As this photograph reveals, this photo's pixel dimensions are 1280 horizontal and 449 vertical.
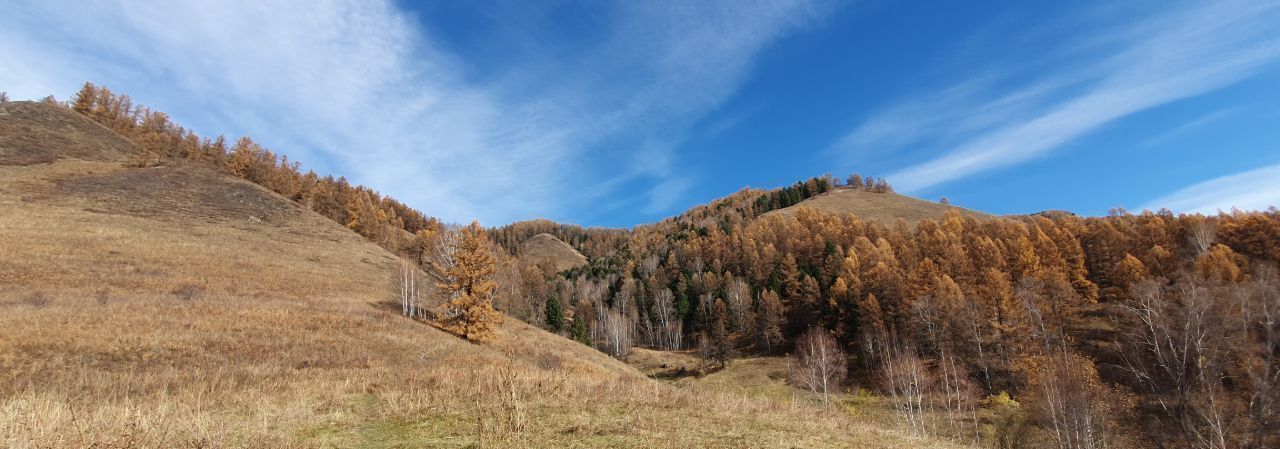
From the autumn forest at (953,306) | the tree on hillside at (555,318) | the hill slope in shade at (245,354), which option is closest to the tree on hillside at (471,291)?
the autumn forest at (953,306)

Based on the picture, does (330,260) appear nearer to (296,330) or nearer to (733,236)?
(296,330)

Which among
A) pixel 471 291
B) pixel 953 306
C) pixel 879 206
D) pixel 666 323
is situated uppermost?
pixel 879 206

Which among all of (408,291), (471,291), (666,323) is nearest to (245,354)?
(471,291)

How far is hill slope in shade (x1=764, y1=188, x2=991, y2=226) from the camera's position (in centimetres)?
13988

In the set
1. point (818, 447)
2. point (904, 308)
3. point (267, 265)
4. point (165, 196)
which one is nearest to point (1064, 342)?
point (904, 308)

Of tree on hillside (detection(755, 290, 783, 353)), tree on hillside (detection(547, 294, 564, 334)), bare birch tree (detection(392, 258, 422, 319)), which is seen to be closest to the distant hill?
bare birch tree (detection(392, 258, 422, 319))

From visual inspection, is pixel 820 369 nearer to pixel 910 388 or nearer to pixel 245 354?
pixel 910 388

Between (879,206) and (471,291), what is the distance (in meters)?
145

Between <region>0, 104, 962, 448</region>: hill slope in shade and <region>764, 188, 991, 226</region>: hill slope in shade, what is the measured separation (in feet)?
402

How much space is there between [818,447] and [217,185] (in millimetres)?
103465

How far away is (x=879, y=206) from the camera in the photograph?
154500mm

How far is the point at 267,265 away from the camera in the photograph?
5153cm

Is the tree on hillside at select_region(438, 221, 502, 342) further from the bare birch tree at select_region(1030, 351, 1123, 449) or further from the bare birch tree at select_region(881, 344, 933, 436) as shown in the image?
the bare birch tree at select_region(1030, 351, 1123, 449)

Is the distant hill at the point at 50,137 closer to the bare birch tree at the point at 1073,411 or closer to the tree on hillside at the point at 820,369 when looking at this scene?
the tree on hillside at the point at 820,369
